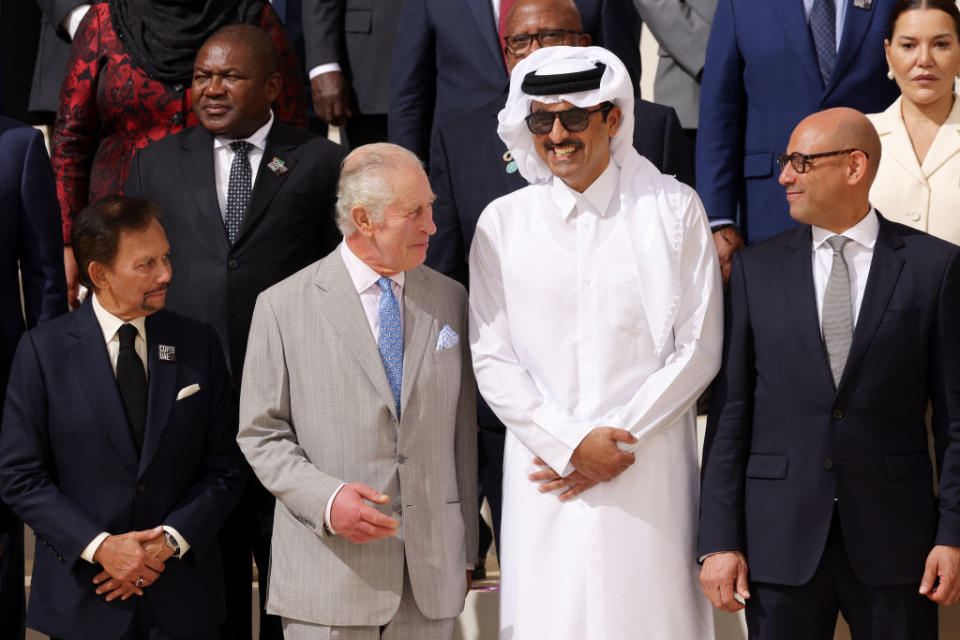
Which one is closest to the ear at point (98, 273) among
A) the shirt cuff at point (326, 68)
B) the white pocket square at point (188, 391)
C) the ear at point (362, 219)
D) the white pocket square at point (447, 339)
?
the white pocket square at point (188, 391)

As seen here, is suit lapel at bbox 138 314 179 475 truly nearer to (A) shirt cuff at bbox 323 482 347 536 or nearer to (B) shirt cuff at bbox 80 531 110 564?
(B) shirt cuff at bbox 80 531 110 564

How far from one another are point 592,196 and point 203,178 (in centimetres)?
124

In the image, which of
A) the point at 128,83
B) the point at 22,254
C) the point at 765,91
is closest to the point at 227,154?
the point at 128,83

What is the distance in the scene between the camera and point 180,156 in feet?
13.5

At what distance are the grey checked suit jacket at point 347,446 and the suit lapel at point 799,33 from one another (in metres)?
1.51

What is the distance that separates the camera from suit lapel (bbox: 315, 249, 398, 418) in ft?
11.2

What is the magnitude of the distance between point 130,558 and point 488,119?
1673mm

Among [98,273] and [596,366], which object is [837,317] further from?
[98,273]

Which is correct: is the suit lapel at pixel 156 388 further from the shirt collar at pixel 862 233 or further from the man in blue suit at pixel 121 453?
the shirt collar at pixel 862 233

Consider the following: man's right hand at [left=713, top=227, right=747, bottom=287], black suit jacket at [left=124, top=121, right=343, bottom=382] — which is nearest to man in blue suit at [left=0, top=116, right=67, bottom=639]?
black suit jacket at [left=124, top=121, right=343, bottom=382]

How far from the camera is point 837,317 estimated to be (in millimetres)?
3363

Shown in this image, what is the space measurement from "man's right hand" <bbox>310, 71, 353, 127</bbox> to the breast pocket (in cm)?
180

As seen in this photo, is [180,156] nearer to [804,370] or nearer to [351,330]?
[351,330]

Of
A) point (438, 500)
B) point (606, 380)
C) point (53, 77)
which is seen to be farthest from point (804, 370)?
point (53, 77)
